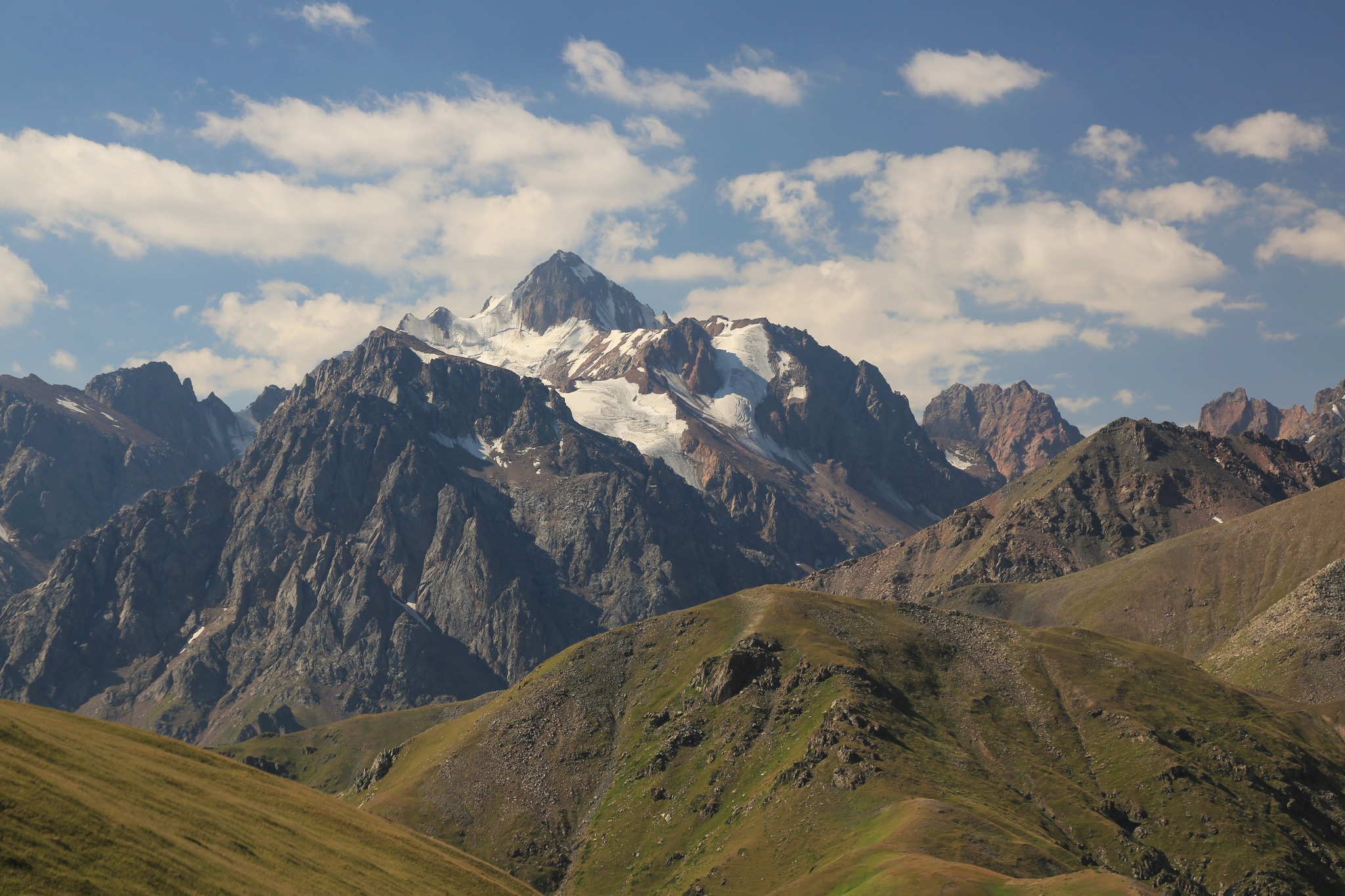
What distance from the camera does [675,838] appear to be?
653 feet

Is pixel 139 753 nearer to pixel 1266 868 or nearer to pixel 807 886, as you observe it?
pixel 807 886

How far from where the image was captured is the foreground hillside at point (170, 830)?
2405 inches

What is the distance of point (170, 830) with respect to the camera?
74.9 meters

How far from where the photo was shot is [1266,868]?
168375 millimetres

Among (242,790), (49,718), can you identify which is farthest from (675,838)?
(49,718)

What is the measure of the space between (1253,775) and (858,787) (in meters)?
75.6

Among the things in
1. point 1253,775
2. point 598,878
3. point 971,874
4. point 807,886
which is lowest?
point 598,878

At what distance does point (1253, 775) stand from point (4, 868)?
202m

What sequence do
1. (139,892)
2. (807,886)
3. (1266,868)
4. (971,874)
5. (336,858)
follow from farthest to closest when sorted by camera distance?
1. (1266,868)
2. (807,886)
3. (971,874)
4. (336,858)
5. (139,892)

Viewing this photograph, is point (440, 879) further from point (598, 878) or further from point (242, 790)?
point (598, 878)

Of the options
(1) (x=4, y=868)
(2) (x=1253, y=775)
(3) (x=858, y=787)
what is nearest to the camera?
(1) (x=4, y=868)

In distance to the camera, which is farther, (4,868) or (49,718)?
(49,718)

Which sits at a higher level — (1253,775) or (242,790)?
(1253,775)

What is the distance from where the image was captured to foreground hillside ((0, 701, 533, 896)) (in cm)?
6109
